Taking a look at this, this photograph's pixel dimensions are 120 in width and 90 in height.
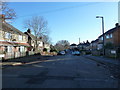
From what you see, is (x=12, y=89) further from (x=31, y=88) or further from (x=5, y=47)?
(x=5, y=47)

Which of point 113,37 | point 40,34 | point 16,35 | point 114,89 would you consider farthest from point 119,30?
point 114,89

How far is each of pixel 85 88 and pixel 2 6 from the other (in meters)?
14.6

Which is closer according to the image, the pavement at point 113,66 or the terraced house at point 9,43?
the pavement at point 113,66

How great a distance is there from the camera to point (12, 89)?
17.3 ft

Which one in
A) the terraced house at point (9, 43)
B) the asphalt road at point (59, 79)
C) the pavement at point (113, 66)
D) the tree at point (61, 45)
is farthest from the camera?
the tree at point (61, 45)

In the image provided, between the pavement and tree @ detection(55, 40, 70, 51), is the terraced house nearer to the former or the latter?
the pavement


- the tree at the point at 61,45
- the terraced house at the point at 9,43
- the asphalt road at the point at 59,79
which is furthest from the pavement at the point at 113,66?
the tree at the point at 61,45

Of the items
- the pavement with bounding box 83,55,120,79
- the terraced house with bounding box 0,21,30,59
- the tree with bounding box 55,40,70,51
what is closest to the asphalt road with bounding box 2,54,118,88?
the pavement with bounding box 83,55,120,79

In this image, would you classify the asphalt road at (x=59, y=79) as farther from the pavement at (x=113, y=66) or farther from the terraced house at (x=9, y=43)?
the terraced house at (x=9, y=43)

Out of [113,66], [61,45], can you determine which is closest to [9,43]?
[113,66]

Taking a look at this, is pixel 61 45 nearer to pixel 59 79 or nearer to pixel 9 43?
pixel 9 43

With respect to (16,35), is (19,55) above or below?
below

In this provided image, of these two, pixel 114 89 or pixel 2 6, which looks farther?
pixel 2 6

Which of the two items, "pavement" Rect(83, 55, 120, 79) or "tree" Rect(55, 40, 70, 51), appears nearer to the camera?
"pavement" Rect(83, 55, 120, 79)
